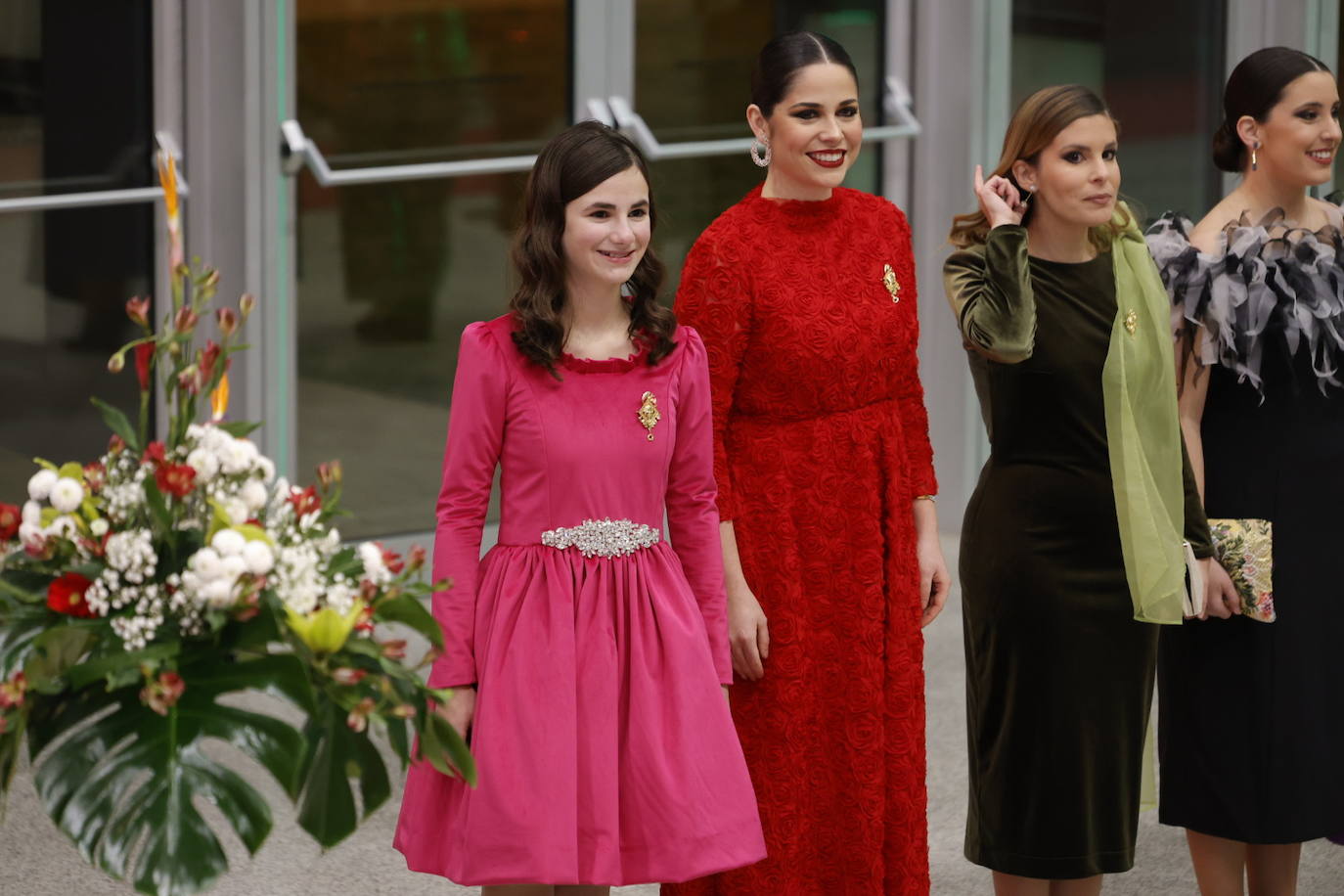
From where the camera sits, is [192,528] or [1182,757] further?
[1182,757]

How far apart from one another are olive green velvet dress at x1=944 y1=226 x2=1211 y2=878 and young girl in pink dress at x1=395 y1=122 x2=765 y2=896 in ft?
2.05

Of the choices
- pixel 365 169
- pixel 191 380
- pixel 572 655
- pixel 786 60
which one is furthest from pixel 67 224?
pixel 191 380

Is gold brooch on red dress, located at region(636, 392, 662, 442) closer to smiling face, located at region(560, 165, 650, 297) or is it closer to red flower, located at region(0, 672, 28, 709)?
smiling face, located at region(560, 165, 650, 297)

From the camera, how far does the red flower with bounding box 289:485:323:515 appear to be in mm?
2045

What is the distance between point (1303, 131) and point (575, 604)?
5.53ft

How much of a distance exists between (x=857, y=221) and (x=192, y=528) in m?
1.50

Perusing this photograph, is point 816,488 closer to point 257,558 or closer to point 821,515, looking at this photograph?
point 821,515

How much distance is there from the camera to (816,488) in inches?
124

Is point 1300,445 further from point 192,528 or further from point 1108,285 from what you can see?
point 192,528

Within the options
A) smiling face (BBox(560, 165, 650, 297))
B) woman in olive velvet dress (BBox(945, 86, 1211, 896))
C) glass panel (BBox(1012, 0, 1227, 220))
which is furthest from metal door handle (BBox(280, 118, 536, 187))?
smiling face (BBox(560, 165, 650, 297))

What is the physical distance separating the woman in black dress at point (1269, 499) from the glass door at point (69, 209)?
123 inches

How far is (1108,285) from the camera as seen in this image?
326 centimetres

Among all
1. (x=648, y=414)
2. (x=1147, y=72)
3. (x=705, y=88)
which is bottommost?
(x=648, y=414)

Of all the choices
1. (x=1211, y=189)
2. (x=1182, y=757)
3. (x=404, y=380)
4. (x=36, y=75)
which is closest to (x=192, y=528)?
(x=1182, y=757)
